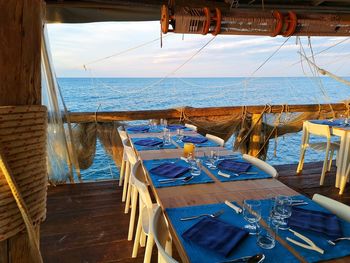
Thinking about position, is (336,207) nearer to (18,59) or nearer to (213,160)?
(213,160)

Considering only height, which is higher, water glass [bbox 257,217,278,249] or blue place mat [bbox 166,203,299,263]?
water glass [bbox 257,217,278,249]

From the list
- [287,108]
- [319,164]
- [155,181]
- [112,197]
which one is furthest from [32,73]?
[319,164]

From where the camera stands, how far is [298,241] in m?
1.12

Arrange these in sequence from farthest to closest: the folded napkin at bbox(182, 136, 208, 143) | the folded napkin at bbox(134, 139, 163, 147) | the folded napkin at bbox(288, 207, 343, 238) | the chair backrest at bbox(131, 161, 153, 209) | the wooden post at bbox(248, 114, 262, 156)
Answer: the wooden post at bbox(248, 114, 262, 156) < the folded napkin at bbox(182, 136, 208, 143) < the folded napkin at bbox(134, 139, 163, 147) < the chair backrest at bbox(131, 161, 153, 209) < the folded napkin at bbox(288, 207, 343, 238)

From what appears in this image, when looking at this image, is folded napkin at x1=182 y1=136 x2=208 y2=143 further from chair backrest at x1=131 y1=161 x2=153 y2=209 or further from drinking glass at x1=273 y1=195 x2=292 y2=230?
drinking glass at x1=273 y1=195 x2=292 y2=230

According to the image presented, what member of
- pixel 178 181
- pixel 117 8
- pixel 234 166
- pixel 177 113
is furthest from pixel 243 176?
pixel 177 113

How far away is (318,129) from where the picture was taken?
3578 mm

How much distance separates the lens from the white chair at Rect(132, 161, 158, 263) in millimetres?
1578

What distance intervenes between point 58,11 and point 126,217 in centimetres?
204

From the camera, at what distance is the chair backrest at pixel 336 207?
1350 mm

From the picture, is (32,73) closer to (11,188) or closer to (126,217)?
(11,188)

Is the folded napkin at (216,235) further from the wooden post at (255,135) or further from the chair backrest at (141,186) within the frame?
the wooden post at (255,135)

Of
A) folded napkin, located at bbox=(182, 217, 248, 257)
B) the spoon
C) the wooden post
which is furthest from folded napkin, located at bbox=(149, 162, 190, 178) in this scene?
the wooden post

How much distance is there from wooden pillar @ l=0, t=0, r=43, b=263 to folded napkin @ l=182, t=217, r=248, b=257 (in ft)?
1.98
